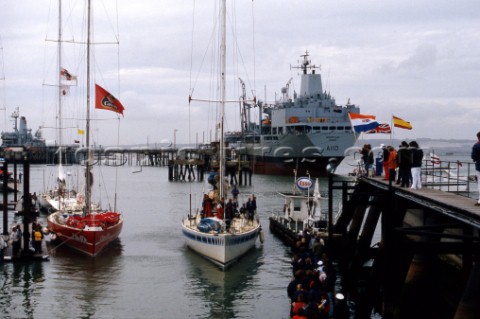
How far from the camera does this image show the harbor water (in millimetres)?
21109

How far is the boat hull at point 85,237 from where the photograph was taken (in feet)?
98.1

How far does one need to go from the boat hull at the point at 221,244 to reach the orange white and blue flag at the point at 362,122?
24.1ft

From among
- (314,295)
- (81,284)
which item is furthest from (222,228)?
(314,295)

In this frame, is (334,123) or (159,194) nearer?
(159,194)

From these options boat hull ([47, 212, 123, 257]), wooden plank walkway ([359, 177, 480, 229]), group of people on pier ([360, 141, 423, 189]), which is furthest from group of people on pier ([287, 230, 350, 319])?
boat hull ([47, 212, 123, 257])

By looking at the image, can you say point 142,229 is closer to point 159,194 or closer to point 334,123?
point 159,194

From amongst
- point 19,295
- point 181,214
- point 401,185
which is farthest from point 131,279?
point 181,214

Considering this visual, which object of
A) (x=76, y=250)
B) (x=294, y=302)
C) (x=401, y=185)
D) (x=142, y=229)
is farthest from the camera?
(x=142, y=229)

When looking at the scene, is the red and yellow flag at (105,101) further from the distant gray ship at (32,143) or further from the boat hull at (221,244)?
the distant gray ship at (32,143)

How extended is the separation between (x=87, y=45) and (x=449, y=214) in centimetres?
2429

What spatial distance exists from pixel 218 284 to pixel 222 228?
3.60m

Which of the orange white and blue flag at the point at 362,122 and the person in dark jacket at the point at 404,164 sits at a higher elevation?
the orange white and blue flag at the point at 362,122

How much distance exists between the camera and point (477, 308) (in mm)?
10734

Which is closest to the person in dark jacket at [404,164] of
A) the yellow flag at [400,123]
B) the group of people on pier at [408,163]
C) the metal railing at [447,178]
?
the group of people on pier at [408,163]
